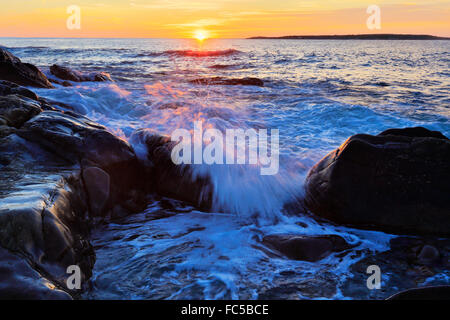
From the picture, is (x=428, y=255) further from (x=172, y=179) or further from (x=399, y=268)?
(x=172, y=179)

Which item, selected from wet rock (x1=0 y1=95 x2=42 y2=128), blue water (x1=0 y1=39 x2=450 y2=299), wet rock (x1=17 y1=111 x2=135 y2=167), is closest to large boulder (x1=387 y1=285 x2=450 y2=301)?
blue water (x1=0 y1=39 x2=450 y2=299)

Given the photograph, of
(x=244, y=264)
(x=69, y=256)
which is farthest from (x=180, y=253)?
(x=69, y=256)

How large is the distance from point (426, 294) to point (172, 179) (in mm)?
3077

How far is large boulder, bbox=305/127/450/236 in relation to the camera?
11.3 feet

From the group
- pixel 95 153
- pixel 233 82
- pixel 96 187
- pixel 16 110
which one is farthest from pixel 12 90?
pixel 233 82

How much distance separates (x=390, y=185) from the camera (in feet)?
11.6

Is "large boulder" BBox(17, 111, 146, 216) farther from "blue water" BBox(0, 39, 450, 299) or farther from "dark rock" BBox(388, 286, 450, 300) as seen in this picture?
"dark rock" BBox(388, 286, 450, 300)

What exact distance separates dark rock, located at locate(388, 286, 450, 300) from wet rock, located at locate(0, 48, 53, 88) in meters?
9.48

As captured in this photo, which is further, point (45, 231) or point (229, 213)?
point (229, 213)

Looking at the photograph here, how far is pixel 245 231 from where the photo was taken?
3.63m
